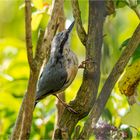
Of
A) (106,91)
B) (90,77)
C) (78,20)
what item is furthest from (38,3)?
(106,91)

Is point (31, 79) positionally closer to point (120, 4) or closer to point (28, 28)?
point (28, 28)

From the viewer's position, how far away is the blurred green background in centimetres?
182

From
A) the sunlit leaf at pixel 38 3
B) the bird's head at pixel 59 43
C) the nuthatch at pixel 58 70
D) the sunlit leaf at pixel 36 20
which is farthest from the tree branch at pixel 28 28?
the bird's head at pixel 59 43

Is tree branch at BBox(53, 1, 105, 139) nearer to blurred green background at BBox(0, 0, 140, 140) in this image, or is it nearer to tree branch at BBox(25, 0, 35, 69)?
blurred green background at BBox(0, 0, 140, 140)

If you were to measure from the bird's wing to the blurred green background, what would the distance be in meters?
0.06

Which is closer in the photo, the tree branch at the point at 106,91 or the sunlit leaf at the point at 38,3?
the tree branch at the point at 106,91

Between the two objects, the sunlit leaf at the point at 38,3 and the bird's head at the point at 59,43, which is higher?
the bird's head at the point at 59,43

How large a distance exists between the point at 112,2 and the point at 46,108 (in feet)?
2.78

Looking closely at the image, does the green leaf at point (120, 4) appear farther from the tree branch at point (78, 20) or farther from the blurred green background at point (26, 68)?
the tree branch at point (78, 20)

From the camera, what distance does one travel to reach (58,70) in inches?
109

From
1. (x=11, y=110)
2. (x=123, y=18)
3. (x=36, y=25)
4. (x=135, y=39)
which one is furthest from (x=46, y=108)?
(x=135, y=39)

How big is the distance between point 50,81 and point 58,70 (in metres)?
0.15

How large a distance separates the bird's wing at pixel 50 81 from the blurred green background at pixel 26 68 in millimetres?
59

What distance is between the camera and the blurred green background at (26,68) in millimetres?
1821
